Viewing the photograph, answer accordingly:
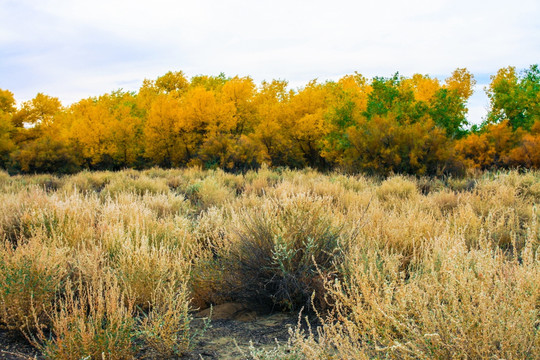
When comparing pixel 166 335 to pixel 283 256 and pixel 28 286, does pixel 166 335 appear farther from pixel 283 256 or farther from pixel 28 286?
pixel 283 256

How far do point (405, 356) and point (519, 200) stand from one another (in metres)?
8.29

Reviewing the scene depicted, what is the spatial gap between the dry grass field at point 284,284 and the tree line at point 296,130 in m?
14.2

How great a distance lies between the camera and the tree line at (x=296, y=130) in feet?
71.6

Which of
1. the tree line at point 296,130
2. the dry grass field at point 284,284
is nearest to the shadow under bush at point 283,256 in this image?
the dry grass field at point 284,284

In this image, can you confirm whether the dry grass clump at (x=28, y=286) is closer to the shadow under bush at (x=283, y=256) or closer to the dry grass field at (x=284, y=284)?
the dry grass field at (x=284, y=284)

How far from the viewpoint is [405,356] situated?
230 cm

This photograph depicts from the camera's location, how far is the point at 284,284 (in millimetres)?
4473

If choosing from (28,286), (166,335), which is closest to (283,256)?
(166,335)

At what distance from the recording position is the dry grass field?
97.7 inches

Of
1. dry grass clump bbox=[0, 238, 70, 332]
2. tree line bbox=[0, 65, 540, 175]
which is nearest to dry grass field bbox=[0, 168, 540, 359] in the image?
dry grass clump bbox=[0, 238, 70, 332]

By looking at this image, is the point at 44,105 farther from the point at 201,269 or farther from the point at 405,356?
the point at 405,356

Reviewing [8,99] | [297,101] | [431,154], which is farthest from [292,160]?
[8,99]

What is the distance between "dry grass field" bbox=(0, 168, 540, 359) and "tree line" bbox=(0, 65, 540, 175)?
14192 millimetres

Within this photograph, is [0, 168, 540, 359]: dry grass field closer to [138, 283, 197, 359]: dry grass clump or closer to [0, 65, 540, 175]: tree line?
[138, 283, 197, 359]: dry grass clump
